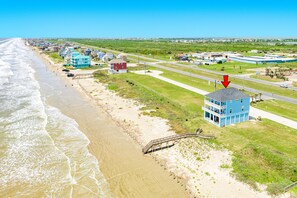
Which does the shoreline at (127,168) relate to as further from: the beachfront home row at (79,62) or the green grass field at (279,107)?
the beachfront home row at (79,62)

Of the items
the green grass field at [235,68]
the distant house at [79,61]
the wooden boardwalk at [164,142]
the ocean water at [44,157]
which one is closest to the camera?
the ocean water at [44,157]

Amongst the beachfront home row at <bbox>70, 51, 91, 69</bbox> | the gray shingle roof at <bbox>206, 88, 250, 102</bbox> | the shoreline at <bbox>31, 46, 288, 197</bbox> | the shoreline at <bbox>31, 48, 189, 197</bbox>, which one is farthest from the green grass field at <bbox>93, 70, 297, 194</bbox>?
the beachfront home row at <bbox>70, 51, 91, 69</bbox>

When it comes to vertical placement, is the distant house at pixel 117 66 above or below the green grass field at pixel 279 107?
above

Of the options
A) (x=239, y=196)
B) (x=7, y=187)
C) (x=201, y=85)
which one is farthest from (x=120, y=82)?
(x=239, y=196)

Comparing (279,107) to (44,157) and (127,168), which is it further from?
(44,157)

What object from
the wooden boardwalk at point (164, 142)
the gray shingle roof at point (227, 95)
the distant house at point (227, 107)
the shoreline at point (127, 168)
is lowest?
the shoreline at point (127, 168)

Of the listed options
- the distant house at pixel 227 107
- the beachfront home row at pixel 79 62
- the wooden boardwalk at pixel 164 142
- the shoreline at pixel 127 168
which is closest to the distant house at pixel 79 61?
the beachfront home row at pixel 79 62

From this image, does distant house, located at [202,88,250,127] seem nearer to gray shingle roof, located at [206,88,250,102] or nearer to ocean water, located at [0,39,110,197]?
gray shingle roof, located at [206,88,250,102]
